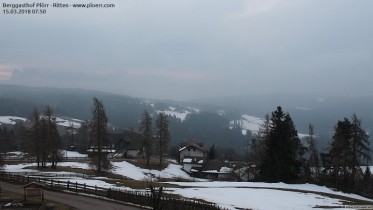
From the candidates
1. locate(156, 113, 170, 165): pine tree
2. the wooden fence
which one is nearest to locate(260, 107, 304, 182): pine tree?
the wooden fence

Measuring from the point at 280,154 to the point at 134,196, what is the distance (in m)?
34.3

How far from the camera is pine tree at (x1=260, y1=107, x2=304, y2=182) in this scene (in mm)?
61281

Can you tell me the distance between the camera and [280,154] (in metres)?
61.6

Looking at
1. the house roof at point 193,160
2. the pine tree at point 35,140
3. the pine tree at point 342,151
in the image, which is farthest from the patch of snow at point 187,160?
the pine tree at point 342,151

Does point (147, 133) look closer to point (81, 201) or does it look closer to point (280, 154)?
point (280, 154)

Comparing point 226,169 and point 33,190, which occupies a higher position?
point 33,190

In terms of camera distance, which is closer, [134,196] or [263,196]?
[134,196]

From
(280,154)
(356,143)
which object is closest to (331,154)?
(356,143)

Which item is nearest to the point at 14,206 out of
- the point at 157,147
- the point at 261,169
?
the point at 261,169

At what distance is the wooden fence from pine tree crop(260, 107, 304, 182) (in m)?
28.9

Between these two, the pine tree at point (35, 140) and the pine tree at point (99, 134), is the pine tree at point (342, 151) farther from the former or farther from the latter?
the pine tree at point (35, 140)

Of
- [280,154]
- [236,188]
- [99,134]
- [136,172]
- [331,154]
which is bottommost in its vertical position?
[136,172]

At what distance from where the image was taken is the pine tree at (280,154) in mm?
61281

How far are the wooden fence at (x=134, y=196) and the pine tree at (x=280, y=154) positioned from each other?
94.8 feet
